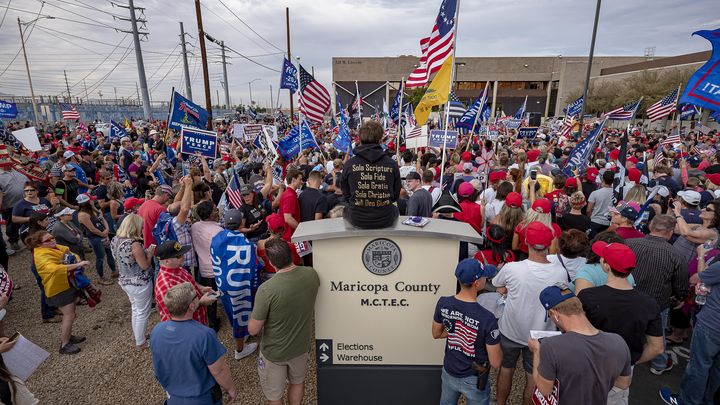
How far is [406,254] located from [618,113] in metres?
15.4

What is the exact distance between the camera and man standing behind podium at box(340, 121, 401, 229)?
10.3 ft

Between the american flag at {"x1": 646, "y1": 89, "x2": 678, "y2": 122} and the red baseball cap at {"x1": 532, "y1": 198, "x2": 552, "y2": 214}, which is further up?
the american flag at {"x1": 646, "y1": 89, "x2": 678, "y2": 122}

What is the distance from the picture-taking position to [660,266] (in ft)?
12.4

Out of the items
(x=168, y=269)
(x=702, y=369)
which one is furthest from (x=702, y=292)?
(x=168, y=269)

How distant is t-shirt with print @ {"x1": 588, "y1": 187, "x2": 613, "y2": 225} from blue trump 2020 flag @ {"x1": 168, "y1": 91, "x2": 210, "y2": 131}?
8.87 meters

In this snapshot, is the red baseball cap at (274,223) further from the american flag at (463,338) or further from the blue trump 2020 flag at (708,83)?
the blue trump 2020 flag at (708,83)

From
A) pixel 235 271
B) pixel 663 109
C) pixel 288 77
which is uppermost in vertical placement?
pixel 288 77

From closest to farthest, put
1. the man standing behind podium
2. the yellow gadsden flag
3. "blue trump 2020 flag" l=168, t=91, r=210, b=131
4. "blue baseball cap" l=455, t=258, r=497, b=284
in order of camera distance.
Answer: "blue baseball cap" l=455, t=258, r=497, b=284 → the man standing behind podium → the yellow gadsden flag → "blue trump 2020 flag" l=168, t=91, r=210, b=131

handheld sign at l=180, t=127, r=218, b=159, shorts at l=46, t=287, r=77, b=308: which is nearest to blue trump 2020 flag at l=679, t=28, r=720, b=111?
handheld sign at l=180, t=127, r=218, b=159

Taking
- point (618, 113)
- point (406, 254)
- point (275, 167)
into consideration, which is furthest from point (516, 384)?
point (618, 113)

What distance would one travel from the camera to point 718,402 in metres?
3.86

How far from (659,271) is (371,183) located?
3237mm

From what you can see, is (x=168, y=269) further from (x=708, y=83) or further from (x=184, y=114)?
(x=708, y=83)

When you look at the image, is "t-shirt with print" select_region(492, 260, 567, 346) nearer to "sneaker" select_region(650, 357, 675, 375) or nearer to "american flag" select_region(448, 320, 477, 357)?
"american flag" select_region(448, 320, 477, 357)
